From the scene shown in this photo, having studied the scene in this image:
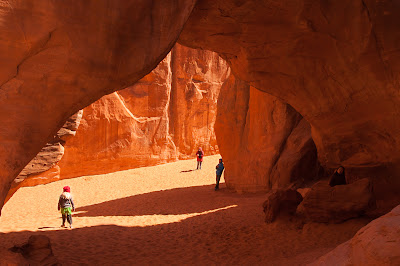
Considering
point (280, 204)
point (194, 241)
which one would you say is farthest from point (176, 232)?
point (280, 204)

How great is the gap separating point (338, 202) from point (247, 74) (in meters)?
3.70

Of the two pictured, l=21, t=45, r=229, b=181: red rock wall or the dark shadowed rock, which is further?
l=21, t=45, r=229, b=181: red rock wall

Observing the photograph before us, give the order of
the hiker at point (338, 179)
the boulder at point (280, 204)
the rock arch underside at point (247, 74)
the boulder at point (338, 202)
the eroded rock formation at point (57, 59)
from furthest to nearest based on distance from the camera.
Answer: the boulder at point (280, 204)
the hiker at point (338, 179)
the boulder at point (338, 202)
the rock arch underside at point (247, 74)
the eroded rock formation at point (57, 59)

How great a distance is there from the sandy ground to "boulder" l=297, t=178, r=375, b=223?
0.70ft

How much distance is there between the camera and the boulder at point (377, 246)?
11.1 feet

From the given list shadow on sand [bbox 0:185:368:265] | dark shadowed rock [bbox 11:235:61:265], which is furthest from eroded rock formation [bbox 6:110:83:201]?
shadow on sand [bbox 0:185:368:265]

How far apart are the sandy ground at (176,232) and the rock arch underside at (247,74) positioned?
71.8 inches

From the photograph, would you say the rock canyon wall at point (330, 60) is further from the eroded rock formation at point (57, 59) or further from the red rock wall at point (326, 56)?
the eroded rock formation at point (57, 59)

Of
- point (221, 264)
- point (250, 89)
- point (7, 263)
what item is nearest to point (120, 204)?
point (250, 89)

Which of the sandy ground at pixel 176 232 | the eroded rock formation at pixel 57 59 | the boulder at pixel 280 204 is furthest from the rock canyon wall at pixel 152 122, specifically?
the eroded rock formation at pixel 57 59

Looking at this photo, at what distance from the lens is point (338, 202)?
8.19m

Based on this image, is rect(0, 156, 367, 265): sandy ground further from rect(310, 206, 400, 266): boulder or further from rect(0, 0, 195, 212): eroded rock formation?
rect(0, 0, 195, 212): eroded rock formation

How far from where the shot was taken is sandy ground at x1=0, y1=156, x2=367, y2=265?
24.7 feet

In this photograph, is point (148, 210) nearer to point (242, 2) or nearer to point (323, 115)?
point (323, 115)
